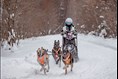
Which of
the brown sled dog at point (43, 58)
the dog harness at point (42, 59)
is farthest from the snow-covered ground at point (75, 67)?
the dog harness at point (42, 59)

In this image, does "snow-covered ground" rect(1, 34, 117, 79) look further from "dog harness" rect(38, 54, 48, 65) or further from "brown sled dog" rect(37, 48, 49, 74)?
"dog harness" rect(38, 54, 48, 65)

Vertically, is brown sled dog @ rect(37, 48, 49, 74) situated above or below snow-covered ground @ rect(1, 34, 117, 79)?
above

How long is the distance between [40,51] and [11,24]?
9.69 metres

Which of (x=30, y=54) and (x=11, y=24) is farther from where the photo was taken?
(x=11, y=24)

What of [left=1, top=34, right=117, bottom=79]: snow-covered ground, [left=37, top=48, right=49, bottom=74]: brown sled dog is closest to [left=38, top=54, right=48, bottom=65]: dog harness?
[left=37, top=48, right=49, bottom=74]: brown sled dog

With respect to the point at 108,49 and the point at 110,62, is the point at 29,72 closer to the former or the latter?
the point at 110,62

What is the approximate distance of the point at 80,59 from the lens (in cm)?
1869

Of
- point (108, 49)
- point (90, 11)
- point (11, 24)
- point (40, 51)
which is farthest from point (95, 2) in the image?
point (40, 51)

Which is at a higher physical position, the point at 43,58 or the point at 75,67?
the point at 43,58

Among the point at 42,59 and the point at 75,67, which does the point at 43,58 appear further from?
the point at 75,67

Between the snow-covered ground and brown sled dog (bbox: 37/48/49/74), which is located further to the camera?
brown sled dog (bbox: 37/48/49/74)

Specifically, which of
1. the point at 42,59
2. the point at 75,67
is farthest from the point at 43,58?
the point at 75,67

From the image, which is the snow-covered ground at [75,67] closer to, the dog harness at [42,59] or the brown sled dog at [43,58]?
the brown sled dog at [43,58]

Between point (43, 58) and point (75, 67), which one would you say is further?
point (75, 67)
